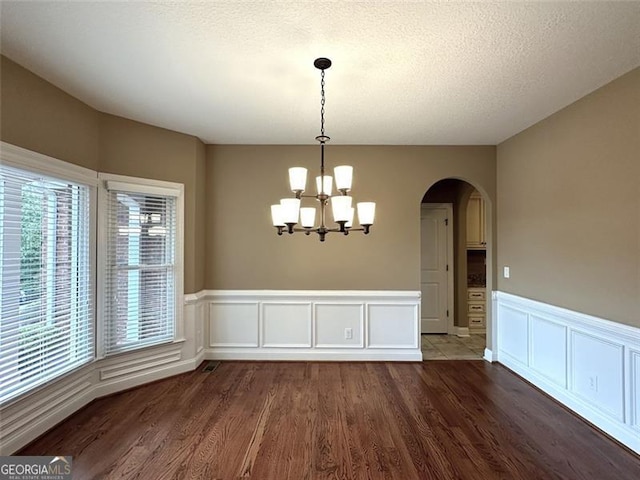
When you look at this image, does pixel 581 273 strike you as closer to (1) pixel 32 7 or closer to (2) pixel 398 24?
(2) pixel 398 24

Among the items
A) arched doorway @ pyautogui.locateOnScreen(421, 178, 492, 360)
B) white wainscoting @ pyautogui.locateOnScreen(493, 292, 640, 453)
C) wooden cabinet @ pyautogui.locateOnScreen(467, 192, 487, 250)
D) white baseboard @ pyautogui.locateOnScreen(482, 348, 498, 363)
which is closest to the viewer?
white wainscoting @ pyautogui.locateOnScreen(493, 292, 640, 453)

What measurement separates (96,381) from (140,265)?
3.70 feet

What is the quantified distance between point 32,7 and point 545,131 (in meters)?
4.02

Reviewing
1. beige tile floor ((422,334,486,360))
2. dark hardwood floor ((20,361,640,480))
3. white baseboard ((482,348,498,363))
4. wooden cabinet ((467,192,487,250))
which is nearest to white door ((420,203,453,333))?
beige tile floor ((422,334,486,360))

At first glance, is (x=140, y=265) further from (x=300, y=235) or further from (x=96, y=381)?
(x=300, y=235)

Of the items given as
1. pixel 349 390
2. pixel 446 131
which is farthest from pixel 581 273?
pixel 349 390

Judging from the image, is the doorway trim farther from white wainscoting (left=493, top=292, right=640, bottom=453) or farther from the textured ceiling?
the textured ceiling

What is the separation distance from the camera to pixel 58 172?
248 cm

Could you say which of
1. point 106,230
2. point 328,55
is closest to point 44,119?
point 106,230

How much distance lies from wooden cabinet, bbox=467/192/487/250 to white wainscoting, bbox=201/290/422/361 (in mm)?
2056

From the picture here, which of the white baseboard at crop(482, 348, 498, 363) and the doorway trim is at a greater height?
the doorway trim

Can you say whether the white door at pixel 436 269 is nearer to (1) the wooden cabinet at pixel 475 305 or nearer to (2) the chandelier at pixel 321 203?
(1) the wooden cabinet at pixel 475 305

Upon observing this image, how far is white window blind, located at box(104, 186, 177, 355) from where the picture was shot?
302 cm

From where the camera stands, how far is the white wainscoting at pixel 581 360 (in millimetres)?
2248
